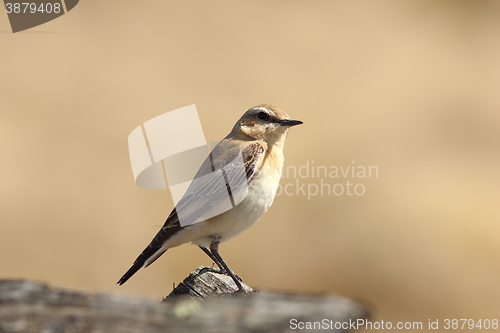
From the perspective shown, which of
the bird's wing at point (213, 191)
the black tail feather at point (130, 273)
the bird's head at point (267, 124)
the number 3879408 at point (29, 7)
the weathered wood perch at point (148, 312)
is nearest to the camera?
the weathered wood perch at point (148, 312)

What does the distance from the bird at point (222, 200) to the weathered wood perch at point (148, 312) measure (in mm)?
3573

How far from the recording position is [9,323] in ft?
7.50

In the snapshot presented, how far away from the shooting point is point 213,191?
21.9 feet

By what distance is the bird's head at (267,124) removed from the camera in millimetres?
7441

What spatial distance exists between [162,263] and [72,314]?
12.3 meters

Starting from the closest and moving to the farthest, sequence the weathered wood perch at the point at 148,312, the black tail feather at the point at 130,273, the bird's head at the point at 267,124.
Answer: the weathered wood perch at the point at 148,312, the black tail feather at the point at 130,273, the bird's head at the point at 267,124

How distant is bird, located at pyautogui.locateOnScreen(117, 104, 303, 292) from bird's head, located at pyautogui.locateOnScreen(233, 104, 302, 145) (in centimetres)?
15

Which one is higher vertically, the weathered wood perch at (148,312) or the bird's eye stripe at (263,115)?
the bird's eye stripe at (263,115)

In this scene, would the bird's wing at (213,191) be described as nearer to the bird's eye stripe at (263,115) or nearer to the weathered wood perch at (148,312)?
the bird's eye stripe at (263,115)

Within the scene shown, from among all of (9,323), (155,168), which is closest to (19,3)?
(155,168)

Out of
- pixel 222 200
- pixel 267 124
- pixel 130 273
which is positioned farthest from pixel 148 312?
pixel 267 124

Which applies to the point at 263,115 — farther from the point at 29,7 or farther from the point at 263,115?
the point at 29,7

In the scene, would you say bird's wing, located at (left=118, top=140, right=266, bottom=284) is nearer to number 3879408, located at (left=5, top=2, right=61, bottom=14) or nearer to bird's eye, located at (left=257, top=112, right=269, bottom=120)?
bird's eye, located at (left=257, top=112, right=269, bottom=120)

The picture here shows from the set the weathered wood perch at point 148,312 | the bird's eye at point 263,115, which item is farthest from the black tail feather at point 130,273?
the weathered wood perch at point 148,312
